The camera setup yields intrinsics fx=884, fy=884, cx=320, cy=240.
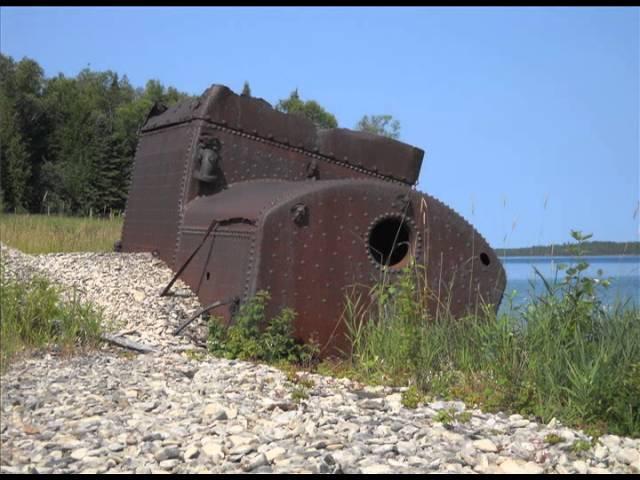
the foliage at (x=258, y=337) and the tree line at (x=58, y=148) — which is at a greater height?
the tree line at (x=58, y=148)

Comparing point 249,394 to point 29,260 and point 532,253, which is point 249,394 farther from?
point 29,260

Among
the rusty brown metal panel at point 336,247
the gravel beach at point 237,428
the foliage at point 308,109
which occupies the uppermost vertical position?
the foliage at point 308,109

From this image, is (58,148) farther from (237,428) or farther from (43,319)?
(237,428)

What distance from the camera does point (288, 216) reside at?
7.14 meters

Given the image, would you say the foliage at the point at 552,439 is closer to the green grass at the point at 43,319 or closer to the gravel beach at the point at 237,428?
the gravel beach at the point at 237,428

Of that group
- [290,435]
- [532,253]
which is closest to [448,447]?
[290,435]

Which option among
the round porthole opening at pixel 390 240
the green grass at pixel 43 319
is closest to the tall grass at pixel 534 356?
the round porthole opening at pixel 390 240

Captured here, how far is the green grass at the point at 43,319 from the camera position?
5691 millimetres

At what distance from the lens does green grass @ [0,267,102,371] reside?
5691 millimetres

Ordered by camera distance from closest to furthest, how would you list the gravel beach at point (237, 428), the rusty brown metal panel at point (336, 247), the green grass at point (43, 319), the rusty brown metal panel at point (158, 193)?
1. the gravel beach at point (237, 428)
2. the green grass at point (43, 319)
3. the rusty brown metal panel at point (336, 247)
4. the rusty brown metal panel at point (158, 193)

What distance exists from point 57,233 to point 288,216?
18.7ft

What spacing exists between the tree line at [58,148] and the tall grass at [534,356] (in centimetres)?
531

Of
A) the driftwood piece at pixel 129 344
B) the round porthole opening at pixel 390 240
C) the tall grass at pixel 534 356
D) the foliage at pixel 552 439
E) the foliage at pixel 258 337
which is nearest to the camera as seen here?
the foliage at pixel 552 439

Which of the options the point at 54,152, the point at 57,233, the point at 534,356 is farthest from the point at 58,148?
the point at 534,356
